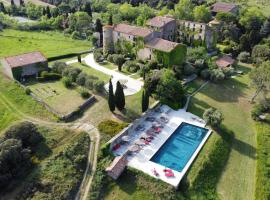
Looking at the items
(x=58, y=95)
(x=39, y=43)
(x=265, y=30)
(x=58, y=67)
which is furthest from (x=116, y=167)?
(x=265, y=30)

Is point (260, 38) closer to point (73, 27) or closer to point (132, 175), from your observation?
point (73, 27)

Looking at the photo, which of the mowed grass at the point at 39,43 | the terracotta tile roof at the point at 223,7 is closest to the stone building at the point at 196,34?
the mowed grass at the point at 39,43

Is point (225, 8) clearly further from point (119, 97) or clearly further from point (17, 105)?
point (17, 105)

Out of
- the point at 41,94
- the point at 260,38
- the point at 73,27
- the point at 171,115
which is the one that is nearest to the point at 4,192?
the point at 41,94

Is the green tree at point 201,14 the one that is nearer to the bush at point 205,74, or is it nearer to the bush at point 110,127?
the bush at point 205,74

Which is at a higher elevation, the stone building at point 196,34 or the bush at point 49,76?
the stone building at point 196,34

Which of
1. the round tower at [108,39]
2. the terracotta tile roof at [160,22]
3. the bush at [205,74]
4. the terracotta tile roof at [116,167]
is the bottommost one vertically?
Result: the terracotta tile roof at [116,167]
